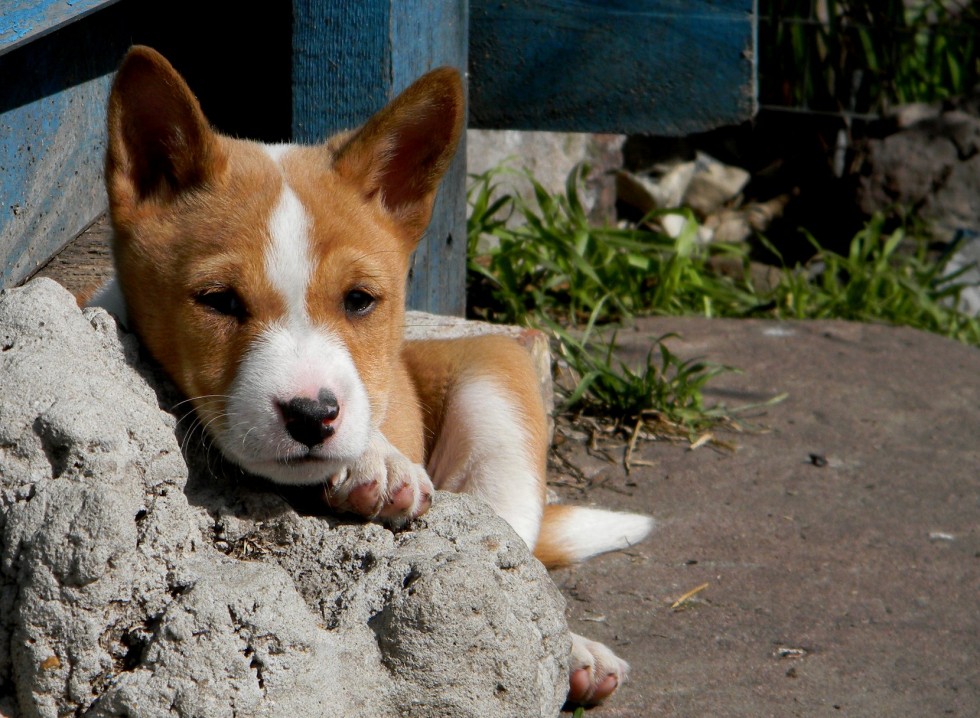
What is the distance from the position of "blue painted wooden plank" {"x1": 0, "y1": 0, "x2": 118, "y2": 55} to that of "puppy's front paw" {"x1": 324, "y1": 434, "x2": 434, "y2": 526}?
4.31 ft

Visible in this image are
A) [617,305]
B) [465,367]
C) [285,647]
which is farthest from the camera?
[617,305]

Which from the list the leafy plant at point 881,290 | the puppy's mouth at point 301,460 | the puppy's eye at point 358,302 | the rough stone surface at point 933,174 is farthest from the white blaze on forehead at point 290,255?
the rough stone surface at point 933,174

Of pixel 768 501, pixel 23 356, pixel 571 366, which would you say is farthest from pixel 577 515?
pixel 23 356

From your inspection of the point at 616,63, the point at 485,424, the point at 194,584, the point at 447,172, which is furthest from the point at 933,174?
the point at 194,584

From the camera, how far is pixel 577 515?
397 cm

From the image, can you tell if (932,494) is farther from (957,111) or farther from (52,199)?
(957,111)

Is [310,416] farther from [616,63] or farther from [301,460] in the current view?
[616,63]

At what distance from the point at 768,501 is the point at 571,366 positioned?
3.91ft

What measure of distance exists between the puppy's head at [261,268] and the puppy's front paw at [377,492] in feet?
0.20

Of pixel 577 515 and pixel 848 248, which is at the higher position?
pixel 577 515

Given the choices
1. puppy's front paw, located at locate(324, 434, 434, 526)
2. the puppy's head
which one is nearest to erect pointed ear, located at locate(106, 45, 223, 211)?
the puppy's head

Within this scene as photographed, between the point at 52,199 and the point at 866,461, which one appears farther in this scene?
the point at 866,461

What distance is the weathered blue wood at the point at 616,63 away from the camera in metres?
4.88

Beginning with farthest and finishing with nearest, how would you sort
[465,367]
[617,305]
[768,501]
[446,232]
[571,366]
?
[617,305] → [571,366] → [446,232] → [768,501] → [465,367]
